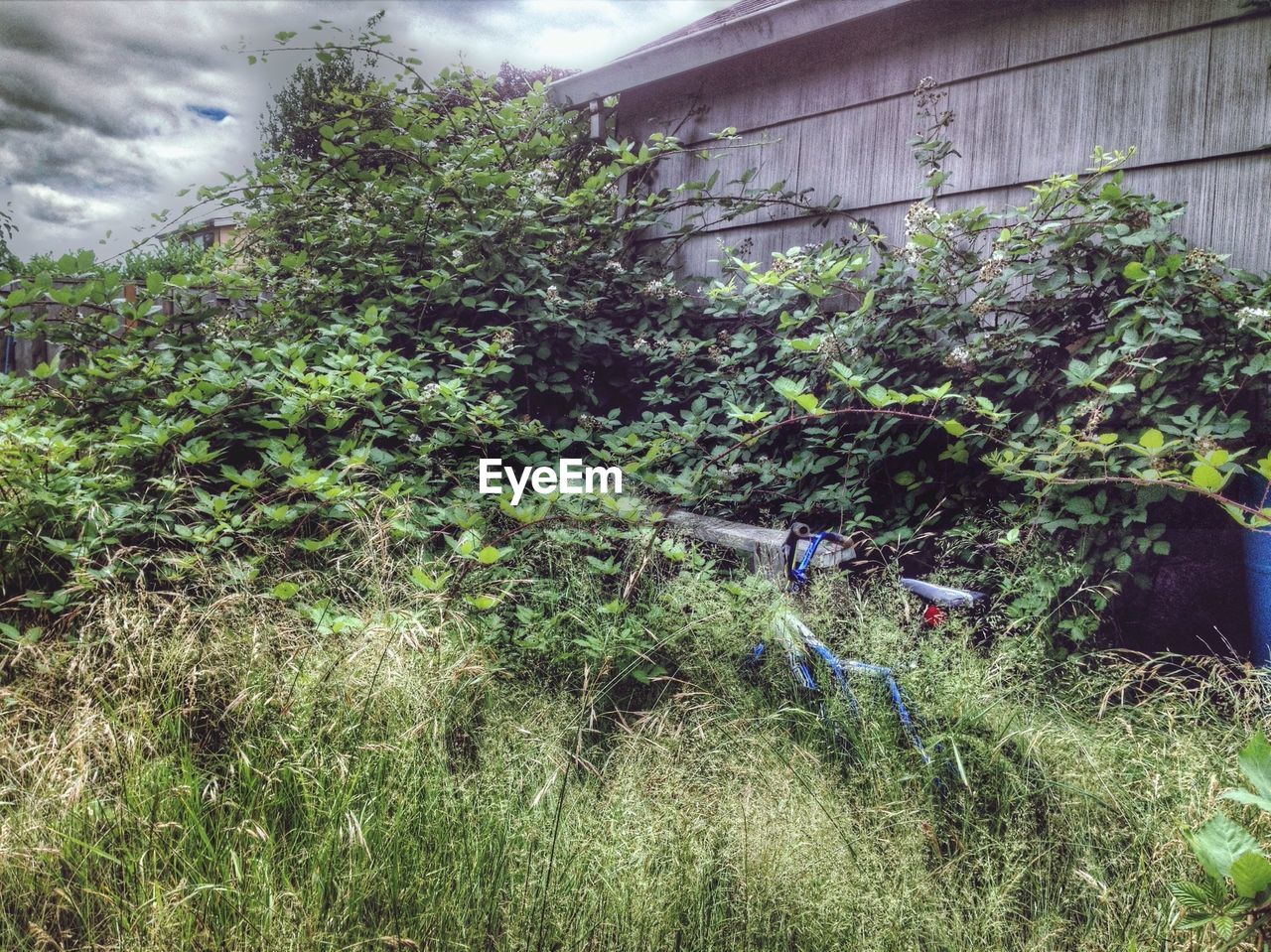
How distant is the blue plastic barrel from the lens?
7.07 ft

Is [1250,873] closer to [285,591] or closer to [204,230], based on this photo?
[285,591]

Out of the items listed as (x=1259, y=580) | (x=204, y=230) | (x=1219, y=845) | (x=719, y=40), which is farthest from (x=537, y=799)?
(x=204, y=230)

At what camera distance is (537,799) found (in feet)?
4.49

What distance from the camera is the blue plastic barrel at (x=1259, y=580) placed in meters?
2.15

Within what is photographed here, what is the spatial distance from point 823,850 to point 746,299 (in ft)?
8.28

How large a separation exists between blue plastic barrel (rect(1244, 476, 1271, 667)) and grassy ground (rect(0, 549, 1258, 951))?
0.34 metres

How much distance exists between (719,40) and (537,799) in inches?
143

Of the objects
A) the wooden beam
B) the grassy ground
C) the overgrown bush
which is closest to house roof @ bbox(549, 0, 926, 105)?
the overgrown bush

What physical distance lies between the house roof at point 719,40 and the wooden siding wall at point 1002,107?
0.68ft

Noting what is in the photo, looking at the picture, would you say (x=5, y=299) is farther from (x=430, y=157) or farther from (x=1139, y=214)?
(x=1139, y=214)

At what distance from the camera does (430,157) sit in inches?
140

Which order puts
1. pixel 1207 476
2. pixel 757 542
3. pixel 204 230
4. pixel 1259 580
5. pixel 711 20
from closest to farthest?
1. pixel 1207 476
2. pixel 1259 580
3. pixel 757 542
4. pixel 204 230
5. pixel 711 20

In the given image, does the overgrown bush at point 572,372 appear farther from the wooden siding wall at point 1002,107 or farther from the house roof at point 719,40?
the house roof at point 719,40

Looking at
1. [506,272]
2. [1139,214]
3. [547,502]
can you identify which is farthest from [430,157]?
[1139,214]
